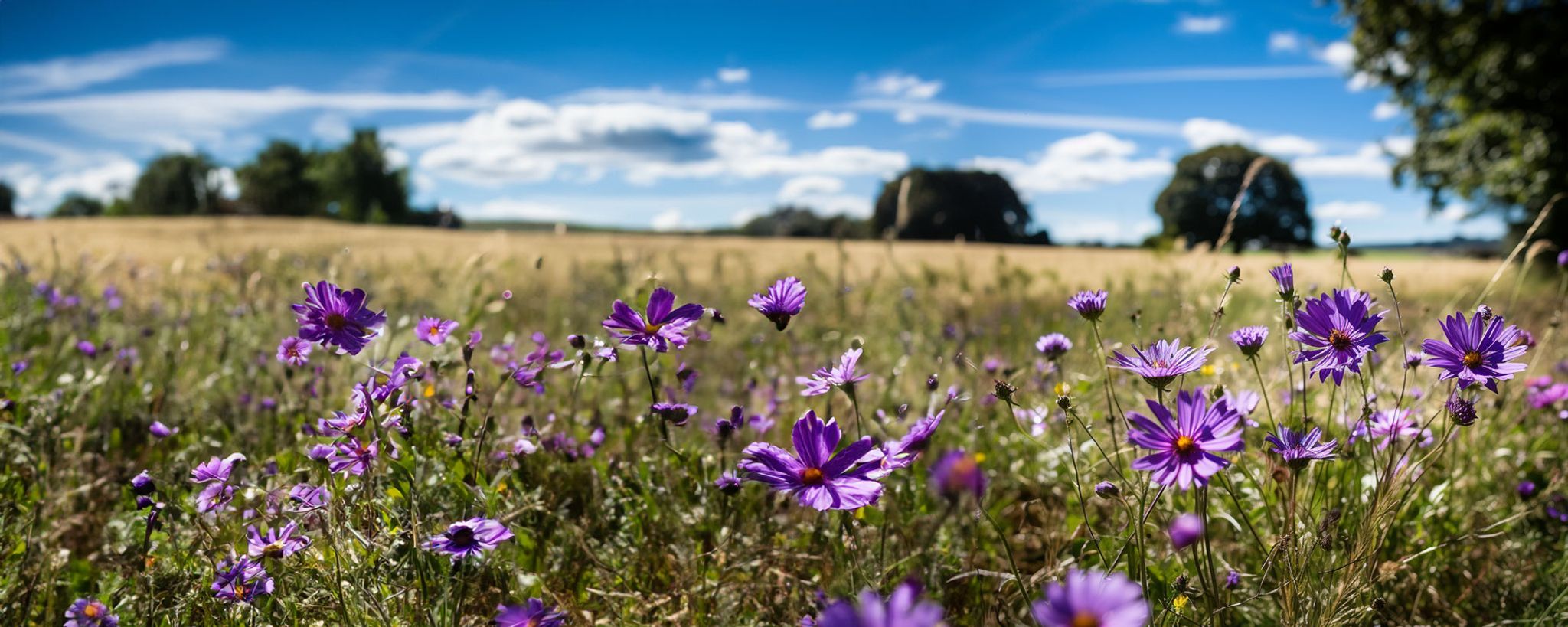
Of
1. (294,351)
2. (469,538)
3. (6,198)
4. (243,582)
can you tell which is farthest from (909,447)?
(6,198)

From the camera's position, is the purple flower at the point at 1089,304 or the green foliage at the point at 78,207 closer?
the purple flower at the point at 1089,304

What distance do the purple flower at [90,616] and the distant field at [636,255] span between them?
1.04 meters

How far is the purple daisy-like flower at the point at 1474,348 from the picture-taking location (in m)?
1.27

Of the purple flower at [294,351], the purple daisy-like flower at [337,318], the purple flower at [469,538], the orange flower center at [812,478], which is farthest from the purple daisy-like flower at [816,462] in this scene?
the purple flower at [294,351]

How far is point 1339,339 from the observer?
130 centimetres

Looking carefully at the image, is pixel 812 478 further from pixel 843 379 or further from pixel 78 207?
pixel 78 207

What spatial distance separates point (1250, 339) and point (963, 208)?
3704 millimetres

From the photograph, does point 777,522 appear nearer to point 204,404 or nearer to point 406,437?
point 406,437

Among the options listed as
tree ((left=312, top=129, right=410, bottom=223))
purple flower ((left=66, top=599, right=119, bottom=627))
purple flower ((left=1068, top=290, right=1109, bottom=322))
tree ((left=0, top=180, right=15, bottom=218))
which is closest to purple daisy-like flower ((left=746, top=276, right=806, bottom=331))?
purple flower ((left=1068, top=290, right=1109, bottom=322))

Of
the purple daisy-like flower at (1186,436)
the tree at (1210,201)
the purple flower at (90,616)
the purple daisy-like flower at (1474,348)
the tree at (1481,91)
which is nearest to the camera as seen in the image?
the purple daisy-like flower at (1186,436)

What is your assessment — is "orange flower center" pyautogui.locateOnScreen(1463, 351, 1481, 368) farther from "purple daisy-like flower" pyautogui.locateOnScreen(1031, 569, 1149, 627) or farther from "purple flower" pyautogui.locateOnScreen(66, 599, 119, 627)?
"purple flower" pyautogui.locateOnScreen(66, 599, 119, 627)

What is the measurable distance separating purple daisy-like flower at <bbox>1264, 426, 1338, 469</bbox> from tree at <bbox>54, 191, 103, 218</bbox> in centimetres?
10039

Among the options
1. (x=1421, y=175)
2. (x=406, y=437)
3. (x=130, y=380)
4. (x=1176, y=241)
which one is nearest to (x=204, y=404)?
(x=130, y=380)

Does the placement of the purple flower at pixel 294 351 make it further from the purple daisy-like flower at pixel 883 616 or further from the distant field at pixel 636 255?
the purple daisy-like flower at pixel 883 616
